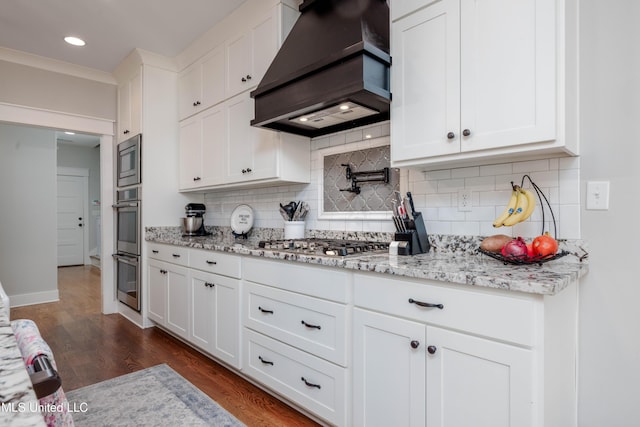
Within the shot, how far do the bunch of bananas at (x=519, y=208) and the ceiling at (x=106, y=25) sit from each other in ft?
7.72

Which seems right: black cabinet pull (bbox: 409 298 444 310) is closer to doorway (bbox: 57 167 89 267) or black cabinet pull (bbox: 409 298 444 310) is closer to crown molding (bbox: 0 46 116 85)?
crown molding (bbox: 0 46 116 85)

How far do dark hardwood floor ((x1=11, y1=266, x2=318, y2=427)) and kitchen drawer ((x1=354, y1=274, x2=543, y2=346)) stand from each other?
854mm

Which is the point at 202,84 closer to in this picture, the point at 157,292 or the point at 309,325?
the point at 157,292

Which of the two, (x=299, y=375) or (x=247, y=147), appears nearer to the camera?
(x=299, y=375)

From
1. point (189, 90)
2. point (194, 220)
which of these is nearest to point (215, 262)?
point (194, 220)

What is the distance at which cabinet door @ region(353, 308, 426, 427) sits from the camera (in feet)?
4.59

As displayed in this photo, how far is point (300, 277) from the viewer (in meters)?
1.87

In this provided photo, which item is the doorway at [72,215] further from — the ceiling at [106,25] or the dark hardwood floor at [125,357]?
the ceiling at [106,25]

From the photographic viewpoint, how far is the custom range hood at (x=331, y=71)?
70.9 inches

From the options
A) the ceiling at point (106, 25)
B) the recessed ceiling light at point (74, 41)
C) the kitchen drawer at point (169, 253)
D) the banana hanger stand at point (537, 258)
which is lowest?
the kitchen drawer at point (169, 253)

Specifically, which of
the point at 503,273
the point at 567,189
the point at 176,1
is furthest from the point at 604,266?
the point at 176,1

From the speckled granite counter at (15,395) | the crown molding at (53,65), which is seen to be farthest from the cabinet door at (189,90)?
the speckled granite counter at (15,395)

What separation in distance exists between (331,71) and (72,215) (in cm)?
784

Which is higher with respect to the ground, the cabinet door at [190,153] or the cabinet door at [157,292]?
the cabinet door at [190,153]
